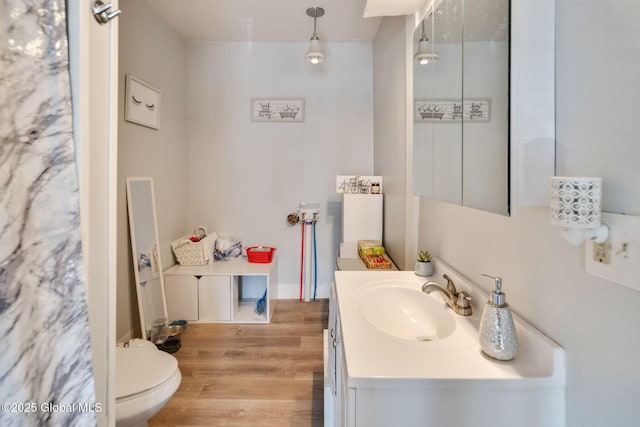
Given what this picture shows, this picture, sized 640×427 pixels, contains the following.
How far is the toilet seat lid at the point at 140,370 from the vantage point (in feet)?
4.36

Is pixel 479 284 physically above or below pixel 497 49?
below

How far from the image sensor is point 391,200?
8.51 feet

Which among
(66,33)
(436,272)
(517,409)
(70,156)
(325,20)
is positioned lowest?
(517,409)

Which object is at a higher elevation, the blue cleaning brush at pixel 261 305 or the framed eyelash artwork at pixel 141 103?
the framed eyelash artwork at pixel 141 103

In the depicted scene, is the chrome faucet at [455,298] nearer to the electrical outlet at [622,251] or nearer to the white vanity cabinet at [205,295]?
the electrical outlet at [622,251]

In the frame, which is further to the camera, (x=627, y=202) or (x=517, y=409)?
(x=517, y=409)

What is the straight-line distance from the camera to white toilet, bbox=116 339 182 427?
4.18ft

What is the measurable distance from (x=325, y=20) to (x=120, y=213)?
231 centimetres

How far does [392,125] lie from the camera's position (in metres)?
2.49

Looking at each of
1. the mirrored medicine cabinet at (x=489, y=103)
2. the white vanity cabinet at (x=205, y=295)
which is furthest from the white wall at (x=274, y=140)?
the mirrored medicine cabinet at (x=489, y=103)

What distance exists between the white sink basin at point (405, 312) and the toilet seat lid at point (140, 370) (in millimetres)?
952

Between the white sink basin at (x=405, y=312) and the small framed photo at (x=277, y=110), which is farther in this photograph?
the small framed photo at (x=277, y=110)

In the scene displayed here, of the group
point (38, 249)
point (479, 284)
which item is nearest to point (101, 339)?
point (38, 249)

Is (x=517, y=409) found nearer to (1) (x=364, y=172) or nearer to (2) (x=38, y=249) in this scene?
(2) (x=38, y=249)
